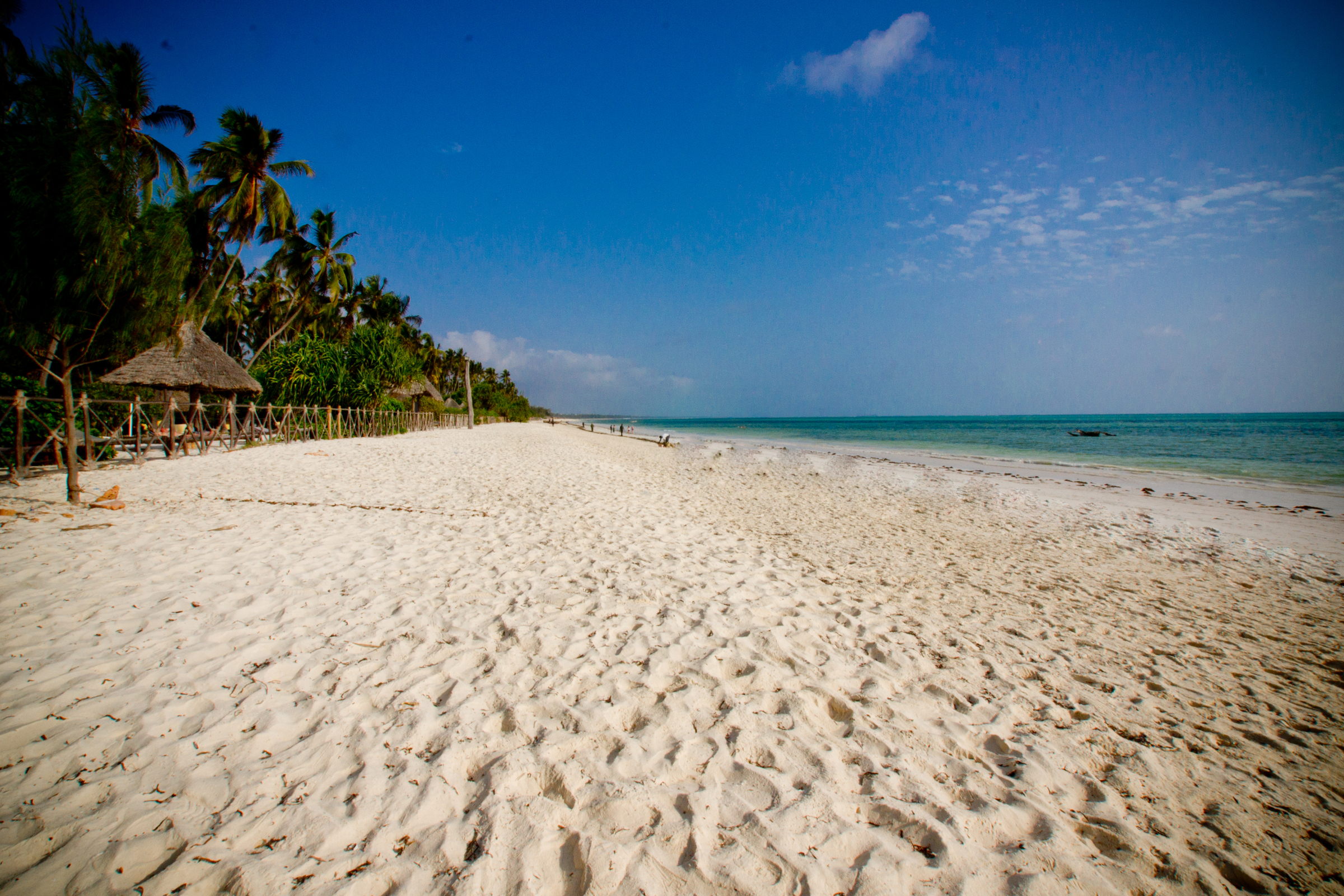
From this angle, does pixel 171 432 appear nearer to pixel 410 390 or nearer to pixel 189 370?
pixel 189 370

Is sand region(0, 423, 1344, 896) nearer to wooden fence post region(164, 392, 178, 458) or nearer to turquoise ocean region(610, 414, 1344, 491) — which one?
wooden fence post region(164, 392, 178, 458)

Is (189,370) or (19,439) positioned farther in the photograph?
(189,370)

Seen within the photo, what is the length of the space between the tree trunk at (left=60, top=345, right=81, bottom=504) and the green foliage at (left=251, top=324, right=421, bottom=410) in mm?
22245

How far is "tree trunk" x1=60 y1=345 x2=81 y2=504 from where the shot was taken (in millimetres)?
6469

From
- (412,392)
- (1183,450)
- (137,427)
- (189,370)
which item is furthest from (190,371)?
(1183,450)

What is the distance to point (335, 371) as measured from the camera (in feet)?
88.2

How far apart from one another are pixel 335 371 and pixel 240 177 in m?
9.21

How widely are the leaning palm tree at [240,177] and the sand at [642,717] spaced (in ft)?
77.7

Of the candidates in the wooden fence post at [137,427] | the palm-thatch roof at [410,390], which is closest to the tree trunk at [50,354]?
the wooden fence post at [137,427]

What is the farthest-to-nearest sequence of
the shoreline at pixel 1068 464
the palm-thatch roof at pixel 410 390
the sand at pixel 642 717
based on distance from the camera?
the palm-thatch roof at pixel 410 390
the shoreline at pixel 1068 464
the sand at pixel 642 717

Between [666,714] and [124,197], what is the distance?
28.9ft

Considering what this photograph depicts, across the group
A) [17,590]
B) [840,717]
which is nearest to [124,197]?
[17,590]

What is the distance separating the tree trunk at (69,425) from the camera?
255 inches

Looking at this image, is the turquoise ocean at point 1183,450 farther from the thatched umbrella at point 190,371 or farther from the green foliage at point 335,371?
the thatched umbrella at point 190,371
